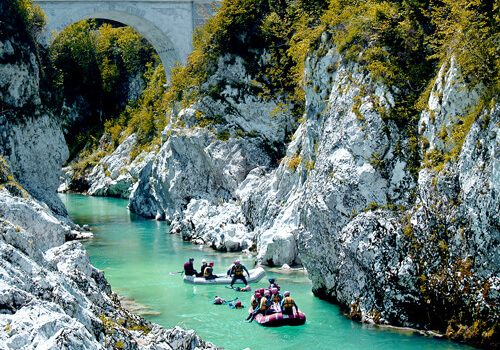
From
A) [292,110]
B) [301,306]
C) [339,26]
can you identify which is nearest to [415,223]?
[301,306]

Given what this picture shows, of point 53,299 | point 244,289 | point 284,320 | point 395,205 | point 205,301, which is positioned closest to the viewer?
point 53,299

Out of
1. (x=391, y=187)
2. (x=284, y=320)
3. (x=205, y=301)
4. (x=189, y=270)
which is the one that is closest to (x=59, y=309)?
(x=284, y=320)

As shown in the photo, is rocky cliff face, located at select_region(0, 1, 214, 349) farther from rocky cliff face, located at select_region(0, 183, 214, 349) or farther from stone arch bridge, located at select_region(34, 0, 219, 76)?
stone arch bridge, located at select_region(34, 0, 219, 76)

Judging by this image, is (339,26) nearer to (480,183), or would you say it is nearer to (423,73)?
(423,73)

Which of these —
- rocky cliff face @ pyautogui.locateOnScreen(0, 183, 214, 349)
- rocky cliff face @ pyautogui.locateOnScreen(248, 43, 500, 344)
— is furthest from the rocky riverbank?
rocky cliff face @ pyautogui.locateOnScreen(0, 183, 214, 349)

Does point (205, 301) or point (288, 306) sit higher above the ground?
point (288, 306)

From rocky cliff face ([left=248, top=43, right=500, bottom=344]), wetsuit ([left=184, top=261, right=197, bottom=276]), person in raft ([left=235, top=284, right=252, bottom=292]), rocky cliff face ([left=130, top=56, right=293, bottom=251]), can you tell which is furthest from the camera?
rocky cliff face ([left=130, top=56, right=293, bottom=251])

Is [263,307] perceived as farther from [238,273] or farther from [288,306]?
[238,273]
